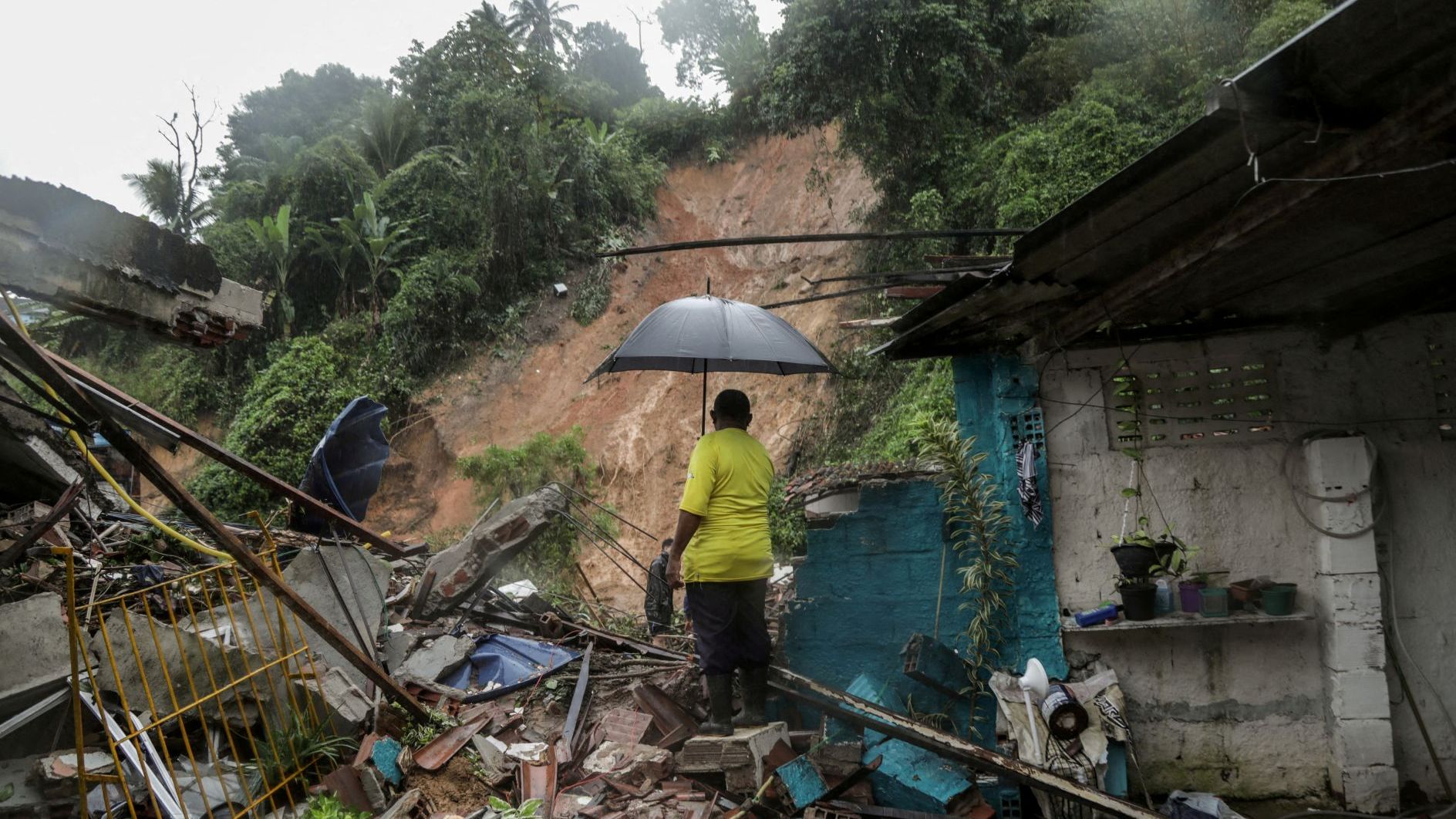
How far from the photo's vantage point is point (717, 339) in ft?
16.4

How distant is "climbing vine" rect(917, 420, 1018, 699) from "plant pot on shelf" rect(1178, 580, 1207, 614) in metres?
0.88

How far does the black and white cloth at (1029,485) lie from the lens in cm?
496

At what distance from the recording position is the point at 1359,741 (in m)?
4.60

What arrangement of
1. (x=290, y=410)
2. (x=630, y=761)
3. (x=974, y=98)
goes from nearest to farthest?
(x=630, y=761) → (x=974, y=98) → (x=290, y=410)

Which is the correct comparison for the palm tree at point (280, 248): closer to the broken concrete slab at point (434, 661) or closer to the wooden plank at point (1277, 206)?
the broken concrete slab at point (434, 661)

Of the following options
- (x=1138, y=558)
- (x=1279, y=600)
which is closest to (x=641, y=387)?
(x=1138, y=558)

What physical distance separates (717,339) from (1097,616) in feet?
8.69

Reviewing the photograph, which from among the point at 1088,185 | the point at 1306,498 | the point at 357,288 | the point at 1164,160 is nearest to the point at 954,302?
the point at 1164,160

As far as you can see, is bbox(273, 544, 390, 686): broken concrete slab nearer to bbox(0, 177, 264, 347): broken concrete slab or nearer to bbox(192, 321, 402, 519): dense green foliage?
bbox(0, 177, 264, 347): broken concrete slab

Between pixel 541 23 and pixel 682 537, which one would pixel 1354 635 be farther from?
pixel 541 23

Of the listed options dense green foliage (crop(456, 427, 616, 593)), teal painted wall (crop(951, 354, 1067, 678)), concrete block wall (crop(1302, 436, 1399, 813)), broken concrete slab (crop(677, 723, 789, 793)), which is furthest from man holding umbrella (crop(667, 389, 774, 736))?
dense green foliage (crop(456, 427, 616, 593))

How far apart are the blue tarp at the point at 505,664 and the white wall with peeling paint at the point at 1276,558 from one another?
3.54 metres

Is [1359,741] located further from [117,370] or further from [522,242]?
[117,370]

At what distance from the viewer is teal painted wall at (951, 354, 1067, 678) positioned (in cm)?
501
